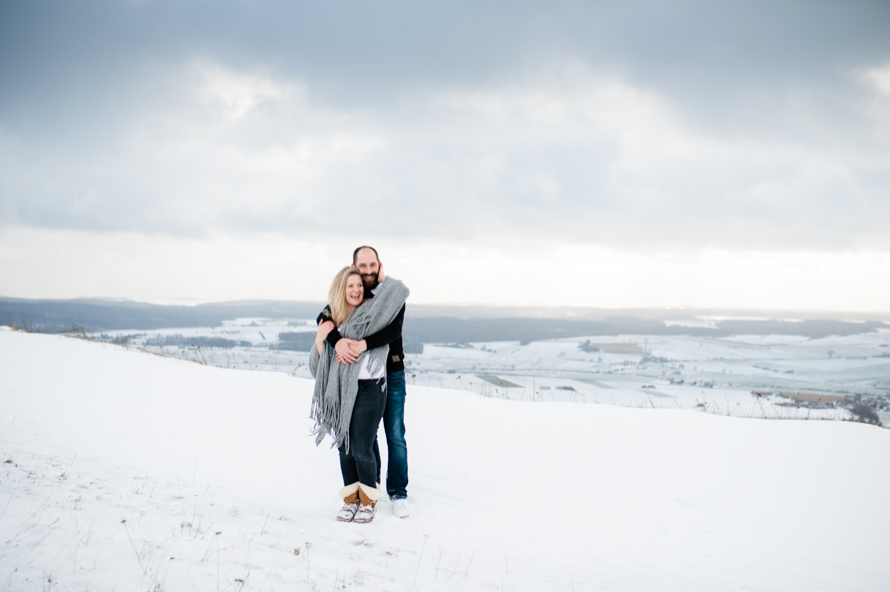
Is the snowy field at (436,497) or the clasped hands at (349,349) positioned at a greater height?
the clasped hands at (349,349)

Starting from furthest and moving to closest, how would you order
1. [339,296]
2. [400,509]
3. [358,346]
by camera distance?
[400,509]
[339,296]
[358,346]

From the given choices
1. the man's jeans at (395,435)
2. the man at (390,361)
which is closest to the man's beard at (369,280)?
the man at (390,361)

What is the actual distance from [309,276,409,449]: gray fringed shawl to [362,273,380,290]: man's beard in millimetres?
132

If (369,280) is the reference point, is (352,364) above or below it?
below

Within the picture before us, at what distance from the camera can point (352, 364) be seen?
10.6ft

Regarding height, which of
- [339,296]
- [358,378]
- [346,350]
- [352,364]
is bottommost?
[358,378]

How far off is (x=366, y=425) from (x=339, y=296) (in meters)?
1.00

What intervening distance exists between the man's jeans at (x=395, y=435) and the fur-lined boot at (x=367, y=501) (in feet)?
0.48

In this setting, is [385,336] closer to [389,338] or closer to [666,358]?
[389,338]

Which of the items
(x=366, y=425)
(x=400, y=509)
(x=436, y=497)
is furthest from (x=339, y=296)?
(x=436, y=497)

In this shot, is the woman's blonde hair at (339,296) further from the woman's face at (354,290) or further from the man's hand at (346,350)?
the man's hand at (346,350)

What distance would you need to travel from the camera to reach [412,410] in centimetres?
722

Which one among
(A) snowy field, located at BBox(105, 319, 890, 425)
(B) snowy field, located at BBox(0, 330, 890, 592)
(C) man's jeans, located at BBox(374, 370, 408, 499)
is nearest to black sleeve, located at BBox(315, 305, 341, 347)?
(C) man's jeans, located at BBox(374, 370, 408, 499)

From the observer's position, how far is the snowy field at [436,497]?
239 cm
